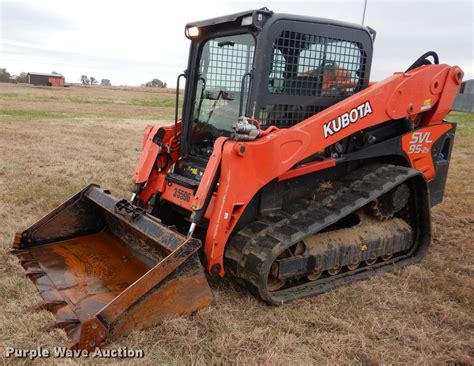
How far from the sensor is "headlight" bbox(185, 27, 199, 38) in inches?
175

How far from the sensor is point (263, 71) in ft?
12.7

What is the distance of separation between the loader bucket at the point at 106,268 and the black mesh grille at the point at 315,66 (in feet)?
5.59

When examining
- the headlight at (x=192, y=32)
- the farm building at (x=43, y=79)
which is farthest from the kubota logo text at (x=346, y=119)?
the farm building at (x=43, y=79)

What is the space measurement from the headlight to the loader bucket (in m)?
1.76

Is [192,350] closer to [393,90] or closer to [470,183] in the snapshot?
[393,90]

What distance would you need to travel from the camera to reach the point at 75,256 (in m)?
4.28

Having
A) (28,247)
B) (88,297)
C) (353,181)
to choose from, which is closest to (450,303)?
(353,181)

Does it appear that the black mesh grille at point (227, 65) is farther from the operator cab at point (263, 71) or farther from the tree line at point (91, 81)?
the tree line at point (91, 81)

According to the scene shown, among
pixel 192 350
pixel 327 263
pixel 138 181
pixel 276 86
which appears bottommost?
pixel 192 350

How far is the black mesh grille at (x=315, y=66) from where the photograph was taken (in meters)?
4.01

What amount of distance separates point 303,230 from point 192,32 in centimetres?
223

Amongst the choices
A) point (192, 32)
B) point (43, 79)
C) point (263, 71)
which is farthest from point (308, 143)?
point (43, 79)

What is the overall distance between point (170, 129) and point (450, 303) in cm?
312

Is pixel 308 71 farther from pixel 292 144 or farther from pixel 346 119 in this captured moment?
pixel 292 144
